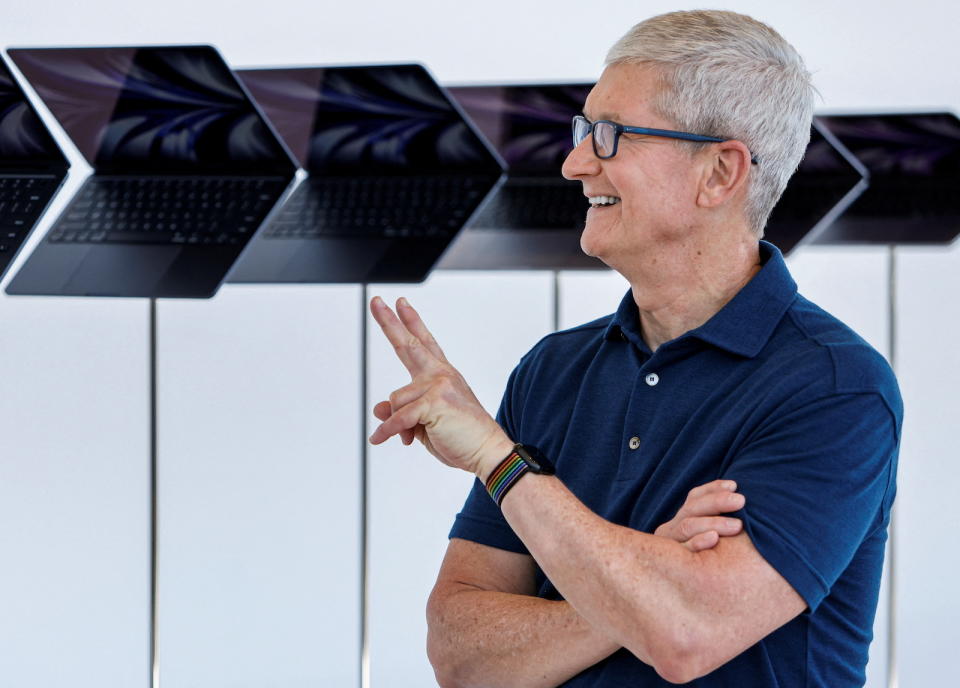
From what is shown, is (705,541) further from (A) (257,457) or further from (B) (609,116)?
(A) (257,457)

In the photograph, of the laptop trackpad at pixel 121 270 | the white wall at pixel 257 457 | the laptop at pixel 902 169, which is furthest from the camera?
the white wall at pixel 257 457

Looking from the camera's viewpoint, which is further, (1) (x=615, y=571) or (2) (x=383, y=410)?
(2) (x=383, y=410)

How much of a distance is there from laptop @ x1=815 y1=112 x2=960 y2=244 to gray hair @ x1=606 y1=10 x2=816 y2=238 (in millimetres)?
A: 1327

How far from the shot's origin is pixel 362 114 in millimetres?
2289

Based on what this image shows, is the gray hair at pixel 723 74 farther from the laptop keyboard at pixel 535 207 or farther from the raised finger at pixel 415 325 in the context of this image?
the laptop keyboard at pixel 535 207

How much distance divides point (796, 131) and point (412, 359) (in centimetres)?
48

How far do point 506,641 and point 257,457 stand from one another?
1704 millimetres

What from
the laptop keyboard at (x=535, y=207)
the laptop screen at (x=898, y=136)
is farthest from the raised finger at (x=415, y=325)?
the laptop screen at (x=898, y=136)

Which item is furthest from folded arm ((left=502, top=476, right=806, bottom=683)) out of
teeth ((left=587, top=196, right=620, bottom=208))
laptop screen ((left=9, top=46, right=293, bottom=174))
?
laptop screen ((left=9, top=46, right=293, bottom=174))

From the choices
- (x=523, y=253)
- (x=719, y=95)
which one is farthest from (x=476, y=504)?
(x=523, y=253)

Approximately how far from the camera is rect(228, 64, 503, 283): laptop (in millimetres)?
2238

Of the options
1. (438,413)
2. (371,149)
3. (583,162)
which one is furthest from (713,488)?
(371,149)

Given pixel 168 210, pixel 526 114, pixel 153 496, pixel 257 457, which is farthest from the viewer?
A: pixel 257 457

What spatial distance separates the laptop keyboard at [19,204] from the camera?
1768 millimetres
